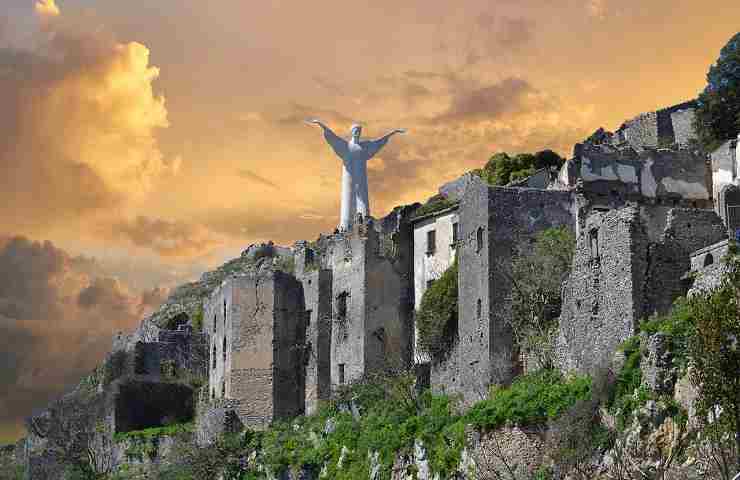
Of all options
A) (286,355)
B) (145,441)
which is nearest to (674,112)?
(286,355)

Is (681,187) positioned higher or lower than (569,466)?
higher

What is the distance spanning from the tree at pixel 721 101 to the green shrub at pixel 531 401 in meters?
19.9

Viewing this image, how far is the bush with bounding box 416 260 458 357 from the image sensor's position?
2327 inches

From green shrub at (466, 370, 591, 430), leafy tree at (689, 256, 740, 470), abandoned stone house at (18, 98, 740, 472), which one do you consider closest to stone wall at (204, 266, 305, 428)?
abandoned stone house at (18, 98, 740, 472)

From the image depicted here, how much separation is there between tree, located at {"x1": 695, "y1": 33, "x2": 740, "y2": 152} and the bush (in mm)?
14062

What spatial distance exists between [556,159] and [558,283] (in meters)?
17.3

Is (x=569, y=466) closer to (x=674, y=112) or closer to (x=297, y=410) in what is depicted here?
(x=297, y=410)

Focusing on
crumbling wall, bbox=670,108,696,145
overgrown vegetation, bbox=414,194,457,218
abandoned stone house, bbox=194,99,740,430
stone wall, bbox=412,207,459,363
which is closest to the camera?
abandoned stone house, bbox=194,99,740,430

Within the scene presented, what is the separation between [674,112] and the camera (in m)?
73.9

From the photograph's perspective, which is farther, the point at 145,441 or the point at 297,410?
the point at 145,441

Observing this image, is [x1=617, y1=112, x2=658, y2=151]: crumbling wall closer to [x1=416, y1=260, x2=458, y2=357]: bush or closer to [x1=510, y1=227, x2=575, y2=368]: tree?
[x1=416, y1=260, x2=458, y2=357]: bush

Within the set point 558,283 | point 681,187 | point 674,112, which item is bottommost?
point 558,283

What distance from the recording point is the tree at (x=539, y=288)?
52844 mm

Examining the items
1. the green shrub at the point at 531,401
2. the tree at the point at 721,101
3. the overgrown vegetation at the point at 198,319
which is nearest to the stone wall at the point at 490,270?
the green shrub at the point at 531,401
